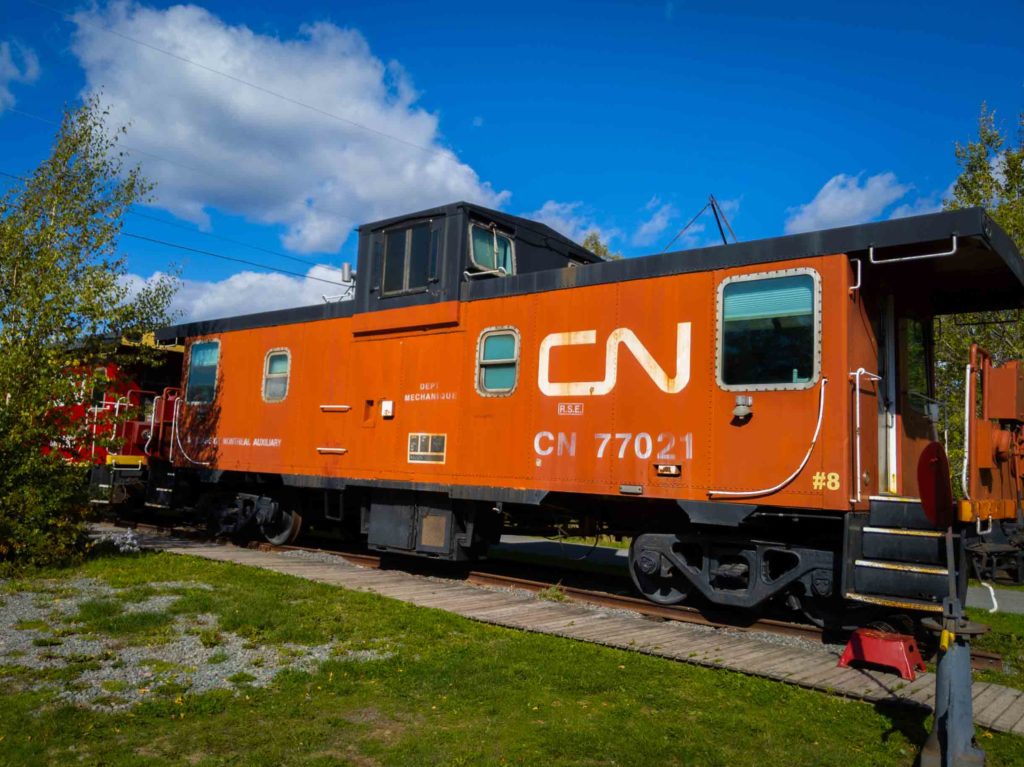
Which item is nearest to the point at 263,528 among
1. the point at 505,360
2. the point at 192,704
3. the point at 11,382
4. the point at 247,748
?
the point at 11,382

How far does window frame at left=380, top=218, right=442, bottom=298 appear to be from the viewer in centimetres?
1034

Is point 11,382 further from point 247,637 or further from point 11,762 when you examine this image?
point 11,762

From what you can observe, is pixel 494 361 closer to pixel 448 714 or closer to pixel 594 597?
pixel 594 597

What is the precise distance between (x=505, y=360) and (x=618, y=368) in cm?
156

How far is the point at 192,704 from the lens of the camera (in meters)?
5.01

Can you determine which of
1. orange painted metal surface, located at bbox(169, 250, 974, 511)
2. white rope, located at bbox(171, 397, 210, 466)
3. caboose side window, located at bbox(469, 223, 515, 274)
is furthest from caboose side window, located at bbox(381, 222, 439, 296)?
white rope, located at bbox(171, 397, 210, 466)

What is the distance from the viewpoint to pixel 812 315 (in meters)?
7.25

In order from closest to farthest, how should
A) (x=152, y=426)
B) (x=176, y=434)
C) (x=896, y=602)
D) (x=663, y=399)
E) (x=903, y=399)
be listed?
(x=896, y=602), (x=663, y=399), (x=903, y=399), (x=176, y=434), (x=152, y=426)

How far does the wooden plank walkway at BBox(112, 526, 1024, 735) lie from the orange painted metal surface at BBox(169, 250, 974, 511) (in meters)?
1.29

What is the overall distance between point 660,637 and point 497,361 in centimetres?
372

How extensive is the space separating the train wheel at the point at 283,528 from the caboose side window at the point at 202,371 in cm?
247

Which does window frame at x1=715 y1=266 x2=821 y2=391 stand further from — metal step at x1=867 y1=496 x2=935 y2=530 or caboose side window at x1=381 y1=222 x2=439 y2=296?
caboose side window at x1=381 y1=222 x2=439 y2=296

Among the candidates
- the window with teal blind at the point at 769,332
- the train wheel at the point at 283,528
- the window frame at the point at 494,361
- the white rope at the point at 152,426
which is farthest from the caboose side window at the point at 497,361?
the white rope at the point at 152,426

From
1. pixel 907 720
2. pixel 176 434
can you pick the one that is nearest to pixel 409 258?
pixel 176 434
